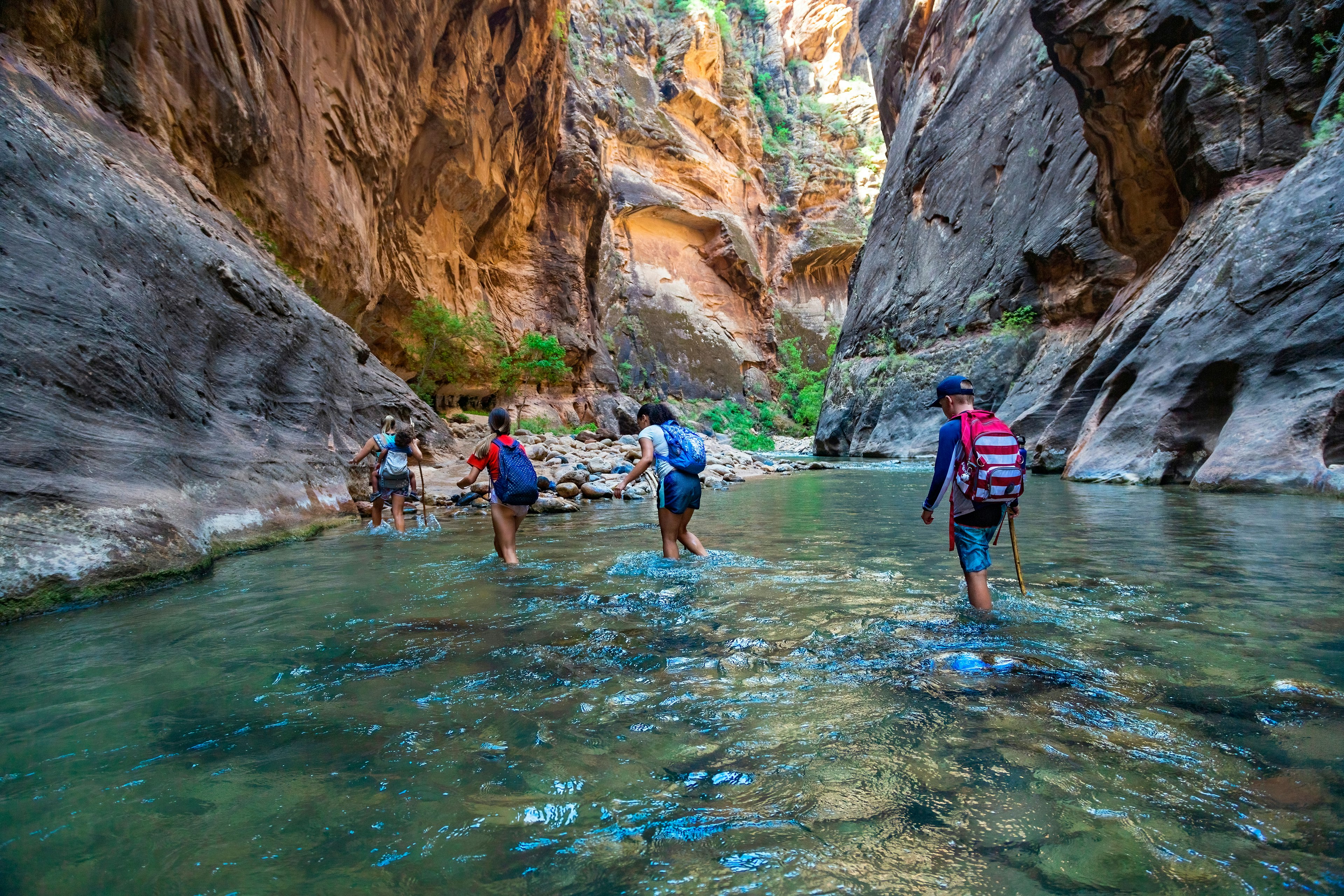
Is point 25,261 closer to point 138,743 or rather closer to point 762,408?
point 138,743

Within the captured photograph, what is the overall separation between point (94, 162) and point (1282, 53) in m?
16.9

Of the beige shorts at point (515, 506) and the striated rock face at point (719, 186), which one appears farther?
the striated rock face at point (719, 186)

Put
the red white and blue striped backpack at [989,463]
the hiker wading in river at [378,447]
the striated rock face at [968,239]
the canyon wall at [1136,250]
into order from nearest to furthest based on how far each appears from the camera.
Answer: the red white and blue striped backpack at [989,463] → the hiker wading in river at [378,447] → the canyon wall at [1136,250] → the striated rock face at [968,239]

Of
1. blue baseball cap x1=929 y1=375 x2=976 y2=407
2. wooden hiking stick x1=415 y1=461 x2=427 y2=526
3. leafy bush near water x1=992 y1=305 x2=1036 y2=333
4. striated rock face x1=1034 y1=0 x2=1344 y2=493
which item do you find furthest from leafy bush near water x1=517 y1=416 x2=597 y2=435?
blue baseball cap x1=929 y1=375 x2=976 y2=407

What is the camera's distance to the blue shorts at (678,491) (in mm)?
5492

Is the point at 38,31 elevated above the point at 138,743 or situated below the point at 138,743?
above

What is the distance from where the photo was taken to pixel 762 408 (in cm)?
4353

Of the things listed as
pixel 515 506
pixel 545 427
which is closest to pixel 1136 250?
pixel 515 506

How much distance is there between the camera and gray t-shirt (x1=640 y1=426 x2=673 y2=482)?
5.46 meters

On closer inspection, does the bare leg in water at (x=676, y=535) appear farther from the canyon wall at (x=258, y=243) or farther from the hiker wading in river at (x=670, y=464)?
the canyon wall at (x=258, y=243)

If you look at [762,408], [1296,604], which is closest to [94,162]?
[1296,604]

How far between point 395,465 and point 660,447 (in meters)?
4.29

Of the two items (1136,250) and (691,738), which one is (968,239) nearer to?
(1136,250)

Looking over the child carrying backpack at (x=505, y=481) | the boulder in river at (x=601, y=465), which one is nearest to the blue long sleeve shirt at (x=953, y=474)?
the child carrying backpack at (x=505, y=481)
